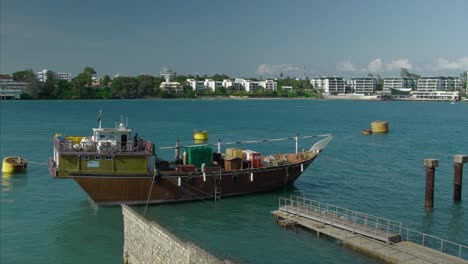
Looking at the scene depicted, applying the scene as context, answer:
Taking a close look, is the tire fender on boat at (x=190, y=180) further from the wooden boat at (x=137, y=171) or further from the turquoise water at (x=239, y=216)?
the turquoise water at (x=239, y=216)

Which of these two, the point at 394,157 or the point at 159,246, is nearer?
the point at 159,246

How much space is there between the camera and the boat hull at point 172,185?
1281 inches

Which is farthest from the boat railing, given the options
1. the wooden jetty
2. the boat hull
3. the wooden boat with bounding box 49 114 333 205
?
the wooden jetty

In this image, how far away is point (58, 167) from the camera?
3178 cm

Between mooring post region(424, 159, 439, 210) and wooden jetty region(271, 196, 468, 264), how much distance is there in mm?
5713

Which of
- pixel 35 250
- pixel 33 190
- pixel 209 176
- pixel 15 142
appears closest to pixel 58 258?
pixel 35 250

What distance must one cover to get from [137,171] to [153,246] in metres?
15.3

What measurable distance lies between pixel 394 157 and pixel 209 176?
35.2 m

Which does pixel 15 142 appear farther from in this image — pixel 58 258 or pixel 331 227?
pixel 331 227

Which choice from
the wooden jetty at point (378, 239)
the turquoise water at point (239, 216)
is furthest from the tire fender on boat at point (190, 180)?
the wooden jetty at point (378, 239)

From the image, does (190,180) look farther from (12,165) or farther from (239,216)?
(12,165)

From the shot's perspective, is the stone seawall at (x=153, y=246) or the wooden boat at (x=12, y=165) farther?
the wooden boat at (x=12, y=165)

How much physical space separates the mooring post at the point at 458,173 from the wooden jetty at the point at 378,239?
8.35m

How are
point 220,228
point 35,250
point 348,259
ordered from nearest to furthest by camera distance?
point 348,259 < point 35,250 < point 220,228
